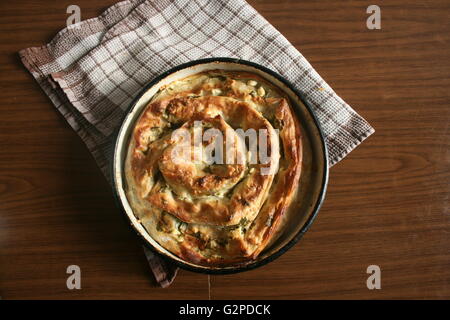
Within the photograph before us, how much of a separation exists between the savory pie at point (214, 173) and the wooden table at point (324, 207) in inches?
10.4

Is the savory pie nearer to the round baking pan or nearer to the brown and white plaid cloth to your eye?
the round baking pan

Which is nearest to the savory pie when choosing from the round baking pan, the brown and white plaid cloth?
the round baking pan

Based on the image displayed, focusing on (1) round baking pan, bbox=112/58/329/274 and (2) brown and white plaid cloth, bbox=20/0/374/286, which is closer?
(1) round baking pan, bbox=112/58/329/274

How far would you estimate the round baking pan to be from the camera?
4.80 ft

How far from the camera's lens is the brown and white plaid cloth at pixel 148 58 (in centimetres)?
172

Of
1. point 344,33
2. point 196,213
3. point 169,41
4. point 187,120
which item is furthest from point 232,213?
point 344,33

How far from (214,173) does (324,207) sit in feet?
1.66

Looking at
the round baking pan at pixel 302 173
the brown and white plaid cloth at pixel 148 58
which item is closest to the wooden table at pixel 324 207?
the brown and white plaid cloth at pixel 148 58

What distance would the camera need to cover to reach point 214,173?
145 cm

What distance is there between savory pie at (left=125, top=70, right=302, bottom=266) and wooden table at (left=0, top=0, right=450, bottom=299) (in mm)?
265

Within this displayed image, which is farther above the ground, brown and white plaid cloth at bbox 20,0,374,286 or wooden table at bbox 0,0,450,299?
brown and white plaid cloth at bbox 20,0,374,286

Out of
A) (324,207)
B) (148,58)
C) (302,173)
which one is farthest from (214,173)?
(148,58)

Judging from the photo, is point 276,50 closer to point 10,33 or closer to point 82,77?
point 82,77

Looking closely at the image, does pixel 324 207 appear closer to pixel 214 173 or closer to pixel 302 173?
pixel 302 173
